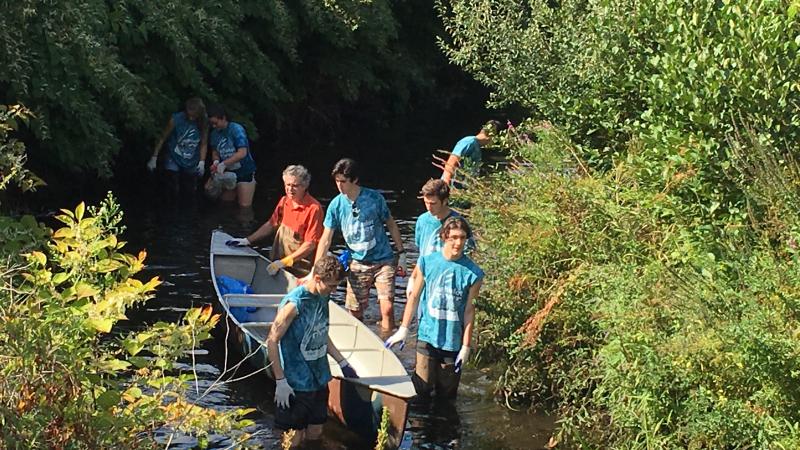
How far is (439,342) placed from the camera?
9.50 m

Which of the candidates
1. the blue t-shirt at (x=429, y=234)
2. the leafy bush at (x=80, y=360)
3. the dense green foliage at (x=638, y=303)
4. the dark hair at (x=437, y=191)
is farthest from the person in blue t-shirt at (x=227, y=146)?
the leafy bush at (x=80, y=360)

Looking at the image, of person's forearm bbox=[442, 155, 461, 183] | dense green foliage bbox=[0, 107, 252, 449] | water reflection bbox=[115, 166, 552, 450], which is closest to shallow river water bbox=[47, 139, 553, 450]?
water reflection bbox=[115, 166, 552, 450]

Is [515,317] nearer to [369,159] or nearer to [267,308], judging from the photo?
[267,308]

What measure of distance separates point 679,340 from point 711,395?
1.33 ft

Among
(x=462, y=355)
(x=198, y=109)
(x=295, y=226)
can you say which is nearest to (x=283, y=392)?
(x=462, y=355)

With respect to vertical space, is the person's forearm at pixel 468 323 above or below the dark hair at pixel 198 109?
below

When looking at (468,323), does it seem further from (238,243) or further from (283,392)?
(238,243)

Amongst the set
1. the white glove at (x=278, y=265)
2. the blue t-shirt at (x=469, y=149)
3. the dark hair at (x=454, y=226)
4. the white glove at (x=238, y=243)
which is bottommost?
the white glove at (x=278, y=265)

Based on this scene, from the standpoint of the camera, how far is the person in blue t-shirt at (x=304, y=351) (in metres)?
8.28

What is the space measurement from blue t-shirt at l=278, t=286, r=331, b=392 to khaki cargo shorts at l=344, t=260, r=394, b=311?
281 centimetres

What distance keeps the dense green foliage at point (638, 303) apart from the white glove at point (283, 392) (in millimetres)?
2046

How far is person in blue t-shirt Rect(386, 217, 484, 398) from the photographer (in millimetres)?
9320

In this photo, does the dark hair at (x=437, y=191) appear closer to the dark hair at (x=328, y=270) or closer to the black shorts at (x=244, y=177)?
the dark hair at (x=328, y=270)

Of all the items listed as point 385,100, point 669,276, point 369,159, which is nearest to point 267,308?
point 669,276
